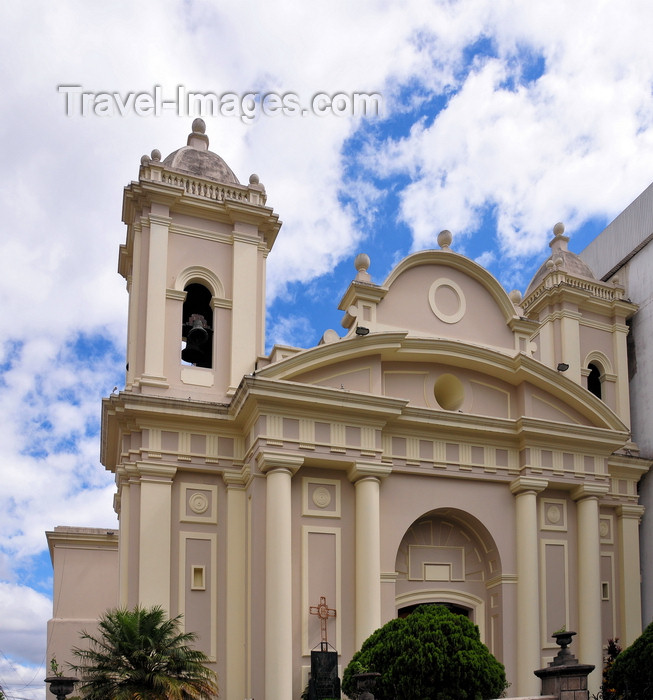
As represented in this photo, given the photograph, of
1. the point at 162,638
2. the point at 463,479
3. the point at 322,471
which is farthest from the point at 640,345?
the point at 162,638

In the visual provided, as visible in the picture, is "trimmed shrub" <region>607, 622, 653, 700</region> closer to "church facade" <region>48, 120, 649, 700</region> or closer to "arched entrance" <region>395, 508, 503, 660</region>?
"church facade" <region>48, 120, 649, 700</region>

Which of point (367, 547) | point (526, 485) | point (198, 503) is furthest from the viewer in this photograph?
point (526, 485)

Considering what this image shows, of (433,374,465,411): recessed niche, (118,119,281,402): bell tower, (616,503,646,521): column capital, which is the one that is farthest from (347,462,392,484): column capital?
(616,503,646,521): column capital

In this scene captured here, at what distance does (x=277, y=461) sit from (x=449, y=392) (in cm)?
548

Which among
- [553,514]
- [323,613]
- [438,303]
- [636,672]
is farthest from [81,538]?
[636,672]

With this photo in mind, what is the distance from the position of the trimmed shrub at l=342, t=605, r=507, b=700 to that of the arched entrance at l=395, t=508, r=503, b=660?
19.2 ft

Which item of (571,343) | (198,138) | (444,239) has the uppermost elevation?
(198,138)

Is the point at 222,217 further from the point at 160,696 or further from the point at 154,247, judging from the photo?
the point at 160,696

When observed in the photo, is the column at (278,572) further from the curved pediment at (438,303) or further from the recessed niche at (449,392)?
the recessed niche at (449,392)

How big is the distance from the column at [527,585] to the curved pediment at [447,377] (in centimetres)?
185

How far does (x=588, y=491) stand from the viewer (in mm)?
22406

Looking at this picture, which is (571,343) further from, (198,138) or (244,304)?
(198,138)

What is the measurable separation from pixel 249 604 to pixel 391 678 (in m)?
5.13

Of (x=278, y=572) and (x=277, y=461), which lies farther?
(x=277, y=461)
